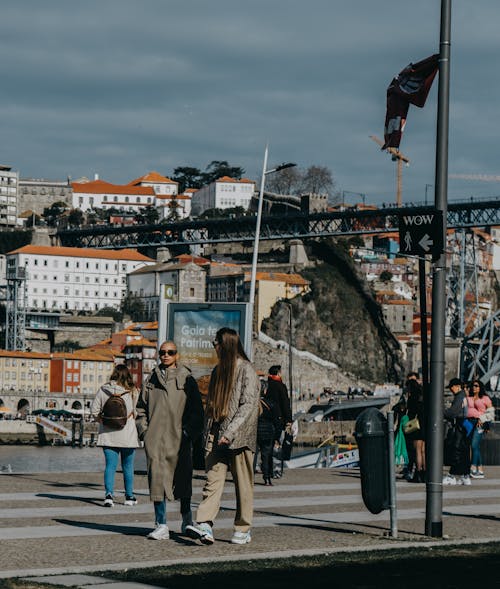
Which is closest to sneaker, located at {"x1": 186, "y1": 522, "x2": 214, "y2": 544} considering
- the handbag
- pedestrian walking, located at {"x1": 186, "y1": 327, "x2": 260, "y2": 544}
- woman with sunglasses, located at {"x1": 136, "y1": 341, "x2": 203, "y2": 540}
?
pedestrian walking, located at {"x1": 186, "y1": 327, "x2": 260, "y2": 544}

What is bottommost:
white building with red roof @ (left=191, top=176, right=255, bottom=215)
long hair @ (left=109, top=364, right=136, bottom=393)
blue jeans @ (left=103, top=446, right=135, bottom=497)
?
blue jeans @ (left=103, top=446, right=135, bottom=497)

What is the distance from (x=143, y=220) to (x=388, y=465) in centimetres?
14714

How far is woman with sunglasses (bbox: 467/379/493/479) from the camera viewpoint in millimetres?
17438

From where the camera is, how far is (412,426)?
17.0m

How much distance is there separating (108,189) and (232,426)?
6895 inches

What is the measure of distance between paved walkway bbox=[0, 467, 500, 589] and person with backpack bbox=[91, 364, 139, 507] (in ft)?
1.60

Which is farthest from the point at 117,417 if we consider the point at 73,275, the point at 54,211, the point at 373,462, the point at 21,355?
the point at 54,211

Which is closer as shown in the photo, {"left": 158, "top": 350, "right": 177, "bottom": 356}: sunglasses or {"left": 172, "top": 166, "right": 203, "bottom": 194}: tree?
{"left": 158, "top": 350, "right": 177, "bottom": 356}: sunglasses

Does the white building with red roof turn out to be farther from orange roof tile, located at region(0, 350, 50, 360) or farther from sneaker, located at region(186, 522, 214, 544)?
sneaker, located at region(186, 522, 214, 544)

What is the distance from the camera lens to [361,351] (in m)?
138

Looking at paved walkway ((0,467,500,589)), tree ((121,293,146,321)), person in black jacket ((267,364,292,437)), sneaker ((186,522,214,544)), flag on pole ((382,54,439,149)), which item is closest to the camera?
paved walkway ((0,467,500,589))

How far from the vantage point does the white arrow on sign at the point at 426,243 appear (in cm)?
1097

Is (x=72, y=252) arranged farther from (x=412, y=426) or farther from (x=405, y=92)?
(x=405, y=92)

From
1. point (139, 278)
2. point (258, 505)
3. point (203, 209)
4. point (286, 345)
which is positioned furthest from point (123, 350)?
point (258, 505)
